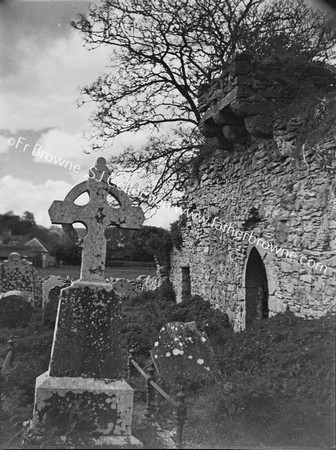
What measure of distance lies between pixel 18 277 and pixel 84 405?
11.4 metres

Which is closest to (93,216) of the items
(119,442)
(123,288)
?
(119,442)

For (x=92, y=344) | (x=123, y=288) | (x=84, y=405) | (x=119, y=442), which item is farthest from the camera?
(x=123, y=288)

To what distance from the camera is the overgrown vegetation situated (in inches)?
165

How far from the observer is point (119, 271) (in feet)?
69.3

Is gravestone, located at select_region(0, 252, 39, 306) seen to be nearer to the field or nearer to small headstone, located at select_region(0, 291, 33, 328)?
small headstone, located at select_region(0, 291, 33, 328)

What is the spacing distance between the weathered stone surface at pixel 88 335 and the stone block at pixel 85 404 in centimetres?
11

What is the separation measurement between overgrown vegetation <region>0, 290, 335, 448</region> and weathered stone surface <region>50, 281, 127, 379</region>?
804 millimetres

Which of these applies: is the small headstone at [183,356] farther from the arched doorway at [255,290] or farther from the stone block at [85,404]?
the arched doorway at [255,290]

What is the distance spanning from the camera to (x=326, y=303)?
6562mm

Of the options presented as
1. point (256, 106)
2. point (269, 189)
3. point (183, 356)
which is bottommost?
point (183, 356)

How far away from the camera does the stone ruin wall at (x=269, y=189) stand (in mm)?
6910

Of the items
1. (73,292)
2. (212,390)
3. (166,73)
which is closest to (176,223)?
(166,73)

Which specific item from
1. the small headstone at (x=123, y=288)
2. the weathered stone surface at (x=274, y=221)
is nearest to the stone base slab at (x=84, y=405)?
the weathered stone surface at (x=274, y=221)

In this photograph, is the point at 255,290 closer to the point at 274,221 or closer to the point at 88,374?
the point at 274,221
